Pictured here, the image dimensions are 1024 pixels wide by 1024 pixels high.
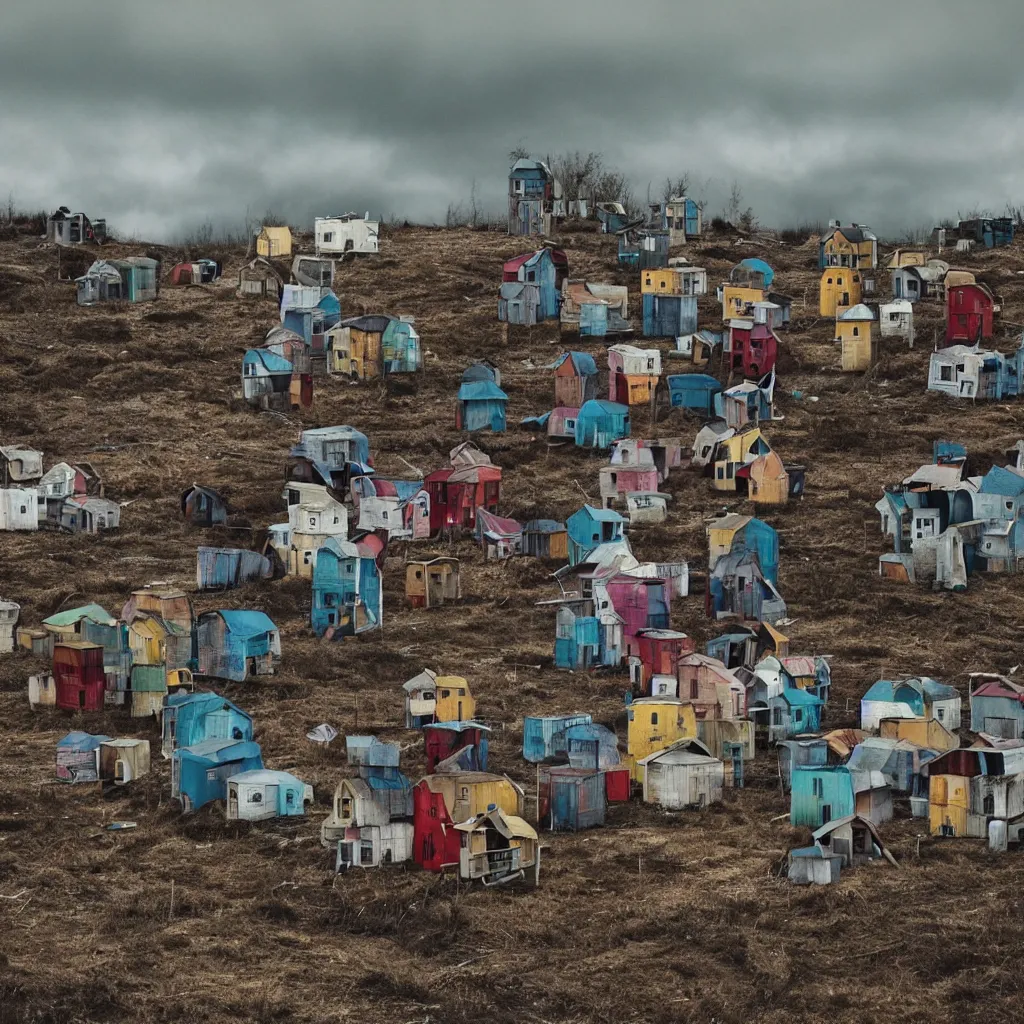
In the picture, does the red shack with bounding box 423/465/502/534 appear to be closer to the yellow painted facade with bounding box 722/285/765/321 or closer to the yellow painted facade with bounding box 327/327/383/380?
the yellow painted facade with bounding box 327/327/383/380

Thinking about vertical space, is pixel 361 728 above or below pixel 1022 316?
below

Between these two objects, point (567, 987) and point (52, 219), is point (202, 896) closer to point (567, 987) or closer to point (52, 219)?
point (567, 987)

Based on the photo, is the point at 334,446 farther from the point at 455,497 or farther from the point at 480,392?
the point at 480,392

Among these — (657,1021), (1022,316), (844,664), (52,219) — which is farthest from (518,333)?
(657,1021)

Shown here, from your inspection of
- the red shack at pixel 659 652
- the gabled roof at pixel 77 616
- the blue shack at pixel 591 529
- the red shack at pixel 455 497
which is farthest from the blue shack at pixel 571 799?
the red shack at pixel 455 497

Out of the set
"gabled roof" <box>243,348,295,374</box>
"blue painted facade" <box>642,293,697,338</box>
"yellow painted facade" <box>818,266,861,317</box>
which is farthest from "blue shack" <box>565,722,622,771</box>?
"yellow painted facade" <box>818,266,861,317</box>

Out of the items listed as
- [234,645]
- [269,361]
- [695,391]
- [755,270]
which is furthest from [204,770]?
[755,270]
